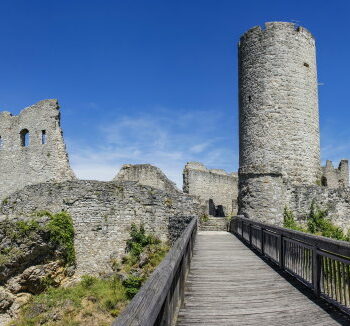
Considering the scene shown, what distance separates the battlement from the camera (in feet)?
61.3

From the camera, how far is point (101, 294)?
12102mm

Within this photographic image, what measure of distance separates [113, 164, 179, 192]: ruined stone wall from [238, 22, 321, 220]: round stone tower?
4.74 metres

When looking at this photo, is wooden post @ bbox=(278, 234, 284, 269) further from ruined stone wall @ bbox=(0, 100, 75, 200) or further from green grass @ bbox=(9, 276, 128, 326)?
ruined stone wall @ bbox=(0, 100, 75, 200)

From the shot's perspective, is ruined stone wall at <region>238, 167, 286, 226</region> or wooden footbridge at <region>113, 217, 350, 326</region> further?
ruined stone wall at <region>238, 167, 286, 226</region>

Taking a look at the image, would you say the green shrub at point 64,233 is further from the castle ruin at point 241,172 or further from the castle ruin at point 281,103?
the castle ruin at point 281,103

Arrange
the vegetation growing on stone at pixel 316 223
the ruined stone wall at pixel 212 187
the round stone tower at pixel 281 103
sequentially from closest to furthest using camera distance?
the vegetation growing on stone at pixel 316 223 → the round stone tower at pixel 281 103 → the ruined stone wall at pixel 212 187

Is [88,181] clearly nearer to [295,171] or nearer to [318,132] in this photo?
[295,171]

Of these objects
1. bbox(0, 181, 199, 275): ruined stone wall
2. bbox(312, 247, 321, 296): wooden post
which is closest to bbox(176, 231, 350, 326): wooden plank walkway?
bbox(312, 247, 321, 296): wooden post

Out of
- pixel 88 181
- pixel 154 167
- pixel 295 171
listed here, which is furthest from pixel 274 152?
pixel 88 181

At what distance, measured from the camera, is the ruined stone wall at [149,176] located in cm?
2105

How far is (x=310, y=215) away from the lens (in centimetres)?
1565

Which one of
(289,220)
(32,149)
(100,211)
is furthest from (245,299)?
(32,149)

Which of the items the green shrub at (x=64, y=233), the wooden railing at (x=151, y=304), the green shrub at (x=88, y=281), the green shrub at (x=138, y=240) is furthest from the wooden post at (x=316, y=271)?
the green shrub at (x=64, y=233)

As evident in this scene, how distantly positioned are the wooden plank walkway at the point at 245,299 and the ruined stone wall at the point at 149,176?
1302 centimetres
